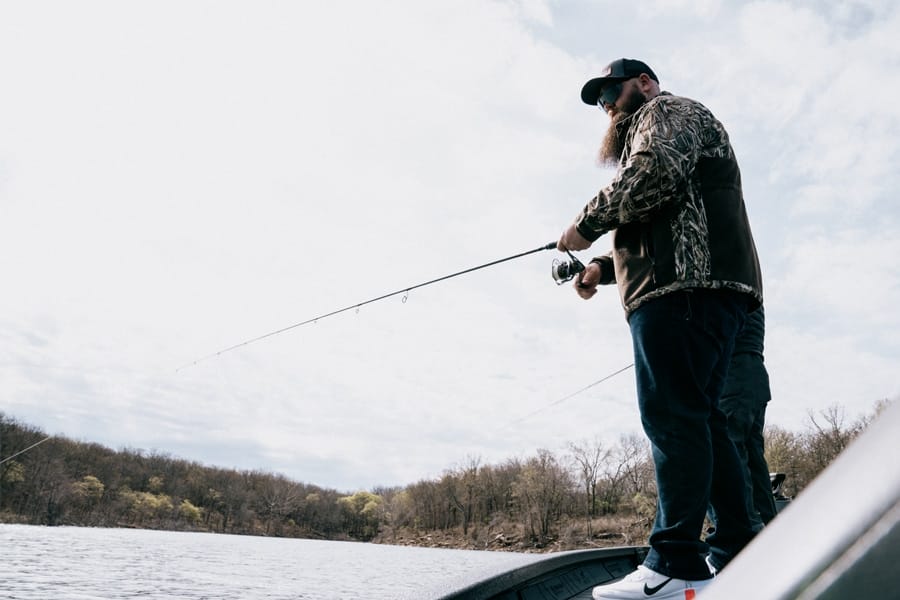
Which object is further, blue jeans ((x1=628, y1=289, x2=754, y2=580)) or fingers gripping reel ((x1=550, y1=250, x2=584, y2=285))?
fingers gripping reel ((x1=550, y1=250, x2=584, y2=285))

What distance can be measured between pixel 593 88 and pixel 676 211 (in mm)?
747

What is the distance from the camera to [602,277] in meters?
2.94

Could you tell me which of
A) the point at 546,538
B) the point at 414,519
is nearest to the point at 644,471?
the point at 546,538

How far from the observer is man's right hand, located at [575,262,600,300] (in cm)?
290

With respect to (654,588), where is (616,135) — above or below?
above

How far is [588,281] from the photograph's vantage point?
9.58 ft

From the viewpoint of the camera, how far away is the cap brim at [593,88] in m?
2.62

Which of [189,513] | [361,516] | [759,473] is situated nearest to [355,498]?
[361,516]

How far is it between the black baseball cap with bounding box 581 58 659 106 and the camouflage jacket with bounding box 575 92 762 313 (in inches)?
11.3

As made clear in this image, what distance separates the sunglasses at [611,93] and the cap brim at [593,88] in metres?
0.02

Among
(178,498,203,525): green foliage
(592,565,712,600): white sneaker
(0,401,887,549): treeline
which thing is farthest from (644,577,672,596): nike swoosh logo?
(178,498,203,525): green foliage

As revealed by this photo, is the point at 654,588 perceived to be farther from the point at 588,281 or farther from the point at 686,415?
the point at 588,281

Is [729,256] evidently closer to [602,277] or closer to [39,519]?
[602,277]

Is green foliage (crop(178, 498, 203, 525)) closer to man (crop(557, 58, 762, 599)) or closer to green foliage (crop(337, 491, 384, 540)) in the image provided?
green foliage (crop(337, 491, 384, 540))
